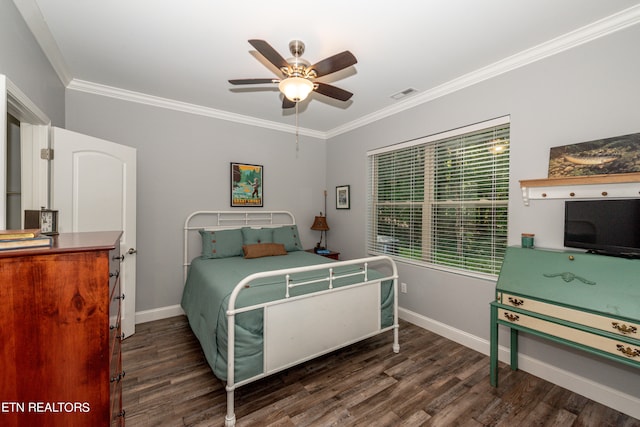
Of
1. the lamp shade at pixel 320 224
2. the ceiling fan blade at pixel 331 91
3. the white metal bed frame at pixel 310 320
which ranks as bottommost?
the white metal bed frame at pixel 310 320

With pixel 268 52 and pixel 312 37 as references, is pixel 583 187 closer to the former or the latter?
pixel 312 37

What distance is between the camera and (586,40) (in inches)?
78.8

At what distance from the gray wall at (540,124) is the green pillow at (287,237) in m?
1.47

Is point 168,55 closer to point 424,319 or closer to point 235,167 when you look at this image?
point 235,167

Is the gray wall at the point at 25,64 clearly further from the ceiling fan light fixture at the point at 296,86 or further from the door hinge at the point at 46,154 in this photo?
the ceiling fan light fixture at the point at 296,86

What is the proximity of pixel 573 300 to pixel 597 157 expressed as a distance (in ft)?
3.26

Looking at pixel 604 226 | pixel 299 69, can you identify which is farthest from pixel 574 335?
pixel 299 69

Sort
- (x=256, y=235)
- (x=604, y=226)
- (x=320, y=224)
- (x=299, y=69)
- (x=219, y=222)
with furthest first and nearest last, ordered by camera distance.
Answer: (x=320, y=224) < (x=219, y=222) < (x=256, y=235) < (x=299, y=69) < (x=604, y=226)

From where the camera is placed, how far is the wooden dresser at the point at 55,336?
855mm

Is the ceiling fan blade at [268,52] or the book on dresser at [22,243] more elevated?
the ceiling fan blade at [268,52]

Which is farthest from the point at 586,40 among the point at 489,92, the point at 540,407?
the point at 540,407

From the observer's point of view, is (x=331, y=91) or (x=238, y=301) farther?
(x=331, y=91)

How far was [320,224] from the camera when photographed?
4.28m

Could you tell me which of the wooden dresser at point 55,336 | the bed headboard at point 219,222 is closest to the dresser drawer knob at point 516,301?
the wooden dresser at point 55,336
